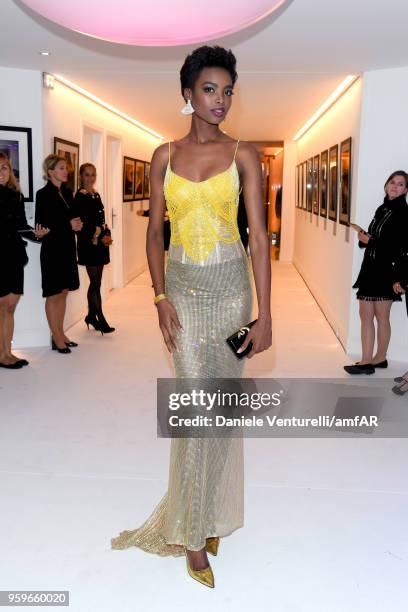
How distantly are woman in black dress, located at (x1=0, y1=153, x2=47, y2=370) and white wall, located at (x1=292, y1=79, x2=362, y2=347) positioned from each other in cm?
321

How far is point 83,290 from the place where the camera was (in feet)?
25.8

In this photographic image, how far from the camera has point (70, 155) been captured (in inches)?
281

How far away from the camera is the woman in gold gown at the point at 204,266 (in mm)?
2322

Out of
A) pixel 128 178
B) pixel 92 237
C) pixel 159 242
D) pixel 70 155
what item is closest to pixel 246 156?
pixel 159 242

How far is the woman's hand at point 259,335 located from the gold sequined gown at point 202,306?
13cm

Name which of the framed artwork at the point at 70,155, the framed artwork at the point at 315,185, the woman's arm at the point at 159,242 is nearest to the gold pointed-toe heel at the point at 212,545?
the woman's arm at the point at 159,242

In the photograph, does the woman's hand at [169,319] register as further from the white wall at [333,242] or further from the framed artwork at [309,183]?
the framed artwork at [309,183]

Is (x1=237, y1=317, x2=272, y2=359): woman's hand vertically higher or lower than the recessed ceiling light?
lower

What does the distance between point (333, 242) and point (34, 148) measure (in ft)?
12.3

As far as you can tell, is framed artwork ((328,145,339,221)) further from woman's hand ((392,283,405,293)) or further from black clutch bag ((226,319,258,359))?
black clutch bag ((226,319,258,359))

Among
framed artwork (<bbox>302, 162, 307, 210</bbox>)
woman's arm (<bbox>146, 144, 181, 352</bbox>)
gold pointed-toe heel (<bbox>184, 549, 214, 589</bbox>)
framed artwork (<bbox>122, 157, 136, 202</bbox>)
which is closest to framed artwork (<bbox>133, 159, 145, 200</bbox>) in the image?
framed artwork (<bbox>122, 157, 136, 202</bbox>)

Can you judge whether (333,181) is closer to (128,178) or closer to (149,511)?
(128,178)

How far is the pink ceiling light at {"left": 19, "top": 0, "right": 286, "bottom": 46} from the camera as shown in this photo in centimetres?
205

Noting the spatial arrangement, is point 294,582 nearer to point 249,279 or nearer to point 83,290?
point 249,279
